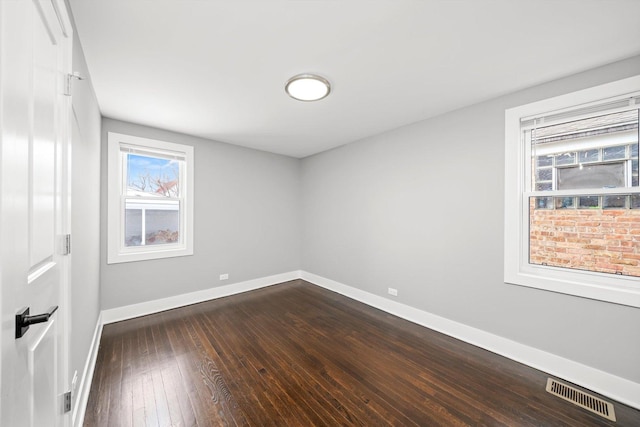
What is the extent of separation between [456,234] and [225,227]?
3.36m

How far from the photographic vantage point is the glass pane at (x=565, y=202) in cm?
217

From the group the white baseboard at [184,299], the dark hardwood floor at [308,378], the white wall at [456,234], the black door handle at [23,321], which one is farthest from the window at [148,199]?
the black door handle at [23,321]

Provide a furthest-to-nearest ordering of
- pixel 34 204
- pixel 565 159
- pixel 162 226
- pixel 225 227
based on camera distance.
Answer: pixel 225 227 < pixel 162 226 < pixel 565 159 < pixel 34 204

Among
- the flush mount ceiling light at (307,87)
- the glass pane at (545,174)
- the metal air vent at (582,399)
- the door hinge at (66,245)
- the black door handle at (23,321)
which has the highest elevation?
the flush mount ceiling light at (307,87)

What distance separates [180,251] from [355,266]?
2649mm

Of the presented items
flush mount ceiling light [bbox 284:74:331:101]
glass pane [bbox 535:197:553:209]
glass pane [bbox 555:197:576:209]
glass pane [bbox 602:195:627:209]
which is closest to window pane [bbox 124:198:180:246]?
flush mount ceiling light [bbox 284:74:331:101]

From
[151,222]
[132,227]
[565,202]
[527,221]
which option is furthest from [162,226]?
[565,202]

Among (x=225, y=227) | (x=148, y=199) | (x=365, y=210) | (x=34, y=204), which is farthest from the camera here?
(x=225, y=227)

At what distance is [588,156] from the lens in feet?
6.86

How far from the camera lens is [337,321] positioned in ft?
10.1

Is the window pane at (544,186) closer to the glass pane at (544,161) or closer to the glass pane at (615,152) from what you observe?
the glass pane at (544,161)

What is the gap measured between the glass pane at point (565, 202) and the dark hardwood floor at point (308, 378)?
1.49 meters

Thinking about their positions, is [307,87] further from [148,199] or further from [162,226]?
[162,226]

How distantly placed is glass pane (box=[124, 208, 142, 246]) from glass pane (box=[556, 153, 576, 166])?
4.80m
